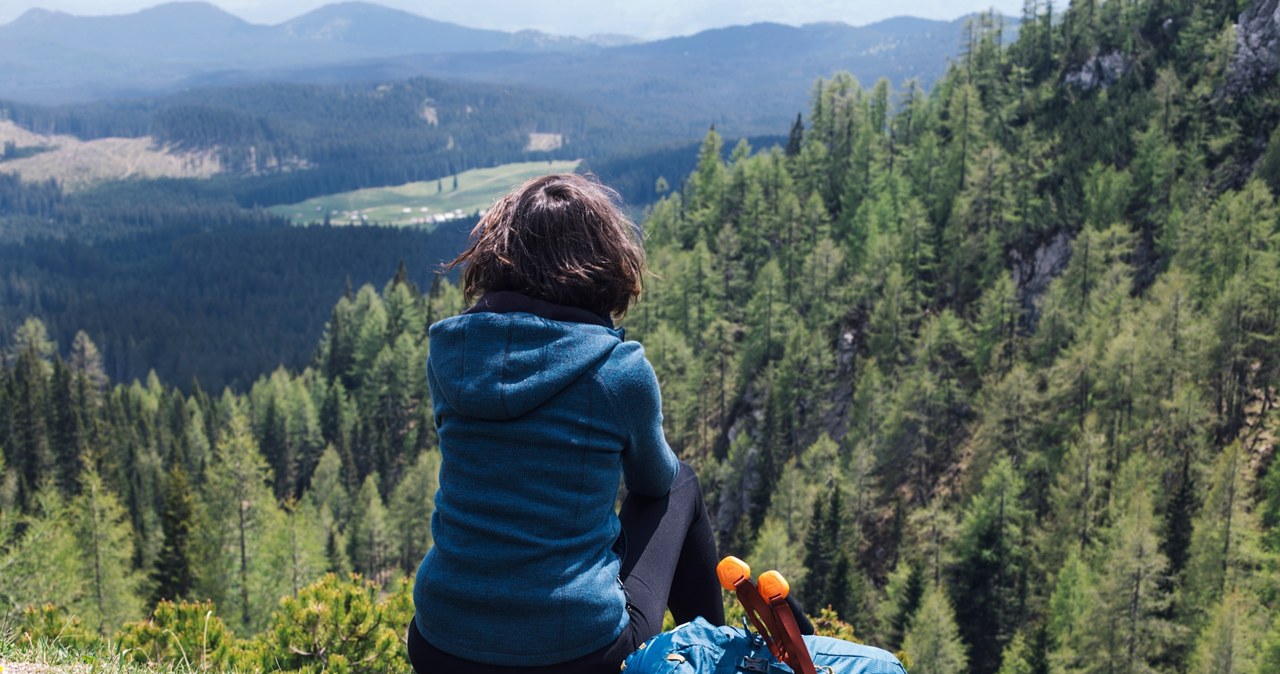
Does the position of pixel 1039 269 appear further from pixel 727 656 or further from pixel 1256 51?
pixel 727 656

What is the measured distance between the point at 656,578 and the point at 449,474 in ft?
3.77

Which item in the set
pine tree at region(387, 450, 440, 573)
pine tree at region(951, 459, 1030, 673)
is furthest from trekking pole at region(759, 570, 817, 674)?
pine tree at region(387, 450, 440, 573)

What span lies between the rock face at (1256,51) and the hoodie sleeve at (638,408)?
7370cm

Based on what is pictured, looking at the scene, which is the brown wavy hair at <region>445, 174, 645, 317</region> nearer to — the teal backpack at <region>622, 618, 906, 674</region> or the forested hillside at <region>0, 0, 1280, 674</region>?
the teal backpack at <region>622, 618, 906, 674</region>

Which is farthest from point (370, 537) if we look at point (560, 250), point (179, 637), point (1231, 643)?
point (560, 250)

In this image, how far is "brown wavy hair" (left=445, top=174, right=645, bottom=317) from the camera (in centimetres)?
451

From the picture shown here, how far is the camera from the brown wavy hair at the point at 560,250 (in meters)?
4.51

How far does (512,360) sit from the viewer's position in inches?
165

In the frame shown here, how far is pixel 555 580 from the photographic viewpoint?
419cm

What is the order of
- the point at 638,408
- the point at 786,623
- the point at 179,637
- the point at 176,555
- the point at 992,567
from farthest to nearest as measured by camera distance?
the point at 992,567, the point at 176,555, the point at 179,637, the point at 638,408, the point at 786,623

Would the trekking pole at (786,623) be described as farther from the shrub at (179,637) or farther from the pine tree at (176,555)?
the pine tree at (176,555)

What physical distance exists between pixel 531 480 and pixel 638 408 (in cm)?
56

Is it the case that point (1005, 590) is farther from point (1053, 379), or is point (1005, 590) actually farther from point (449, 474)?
point (449, 474)

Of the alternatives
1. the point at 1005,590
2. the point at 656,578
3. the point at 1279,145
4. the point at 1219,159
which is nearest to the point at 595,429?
the point at 656,578
